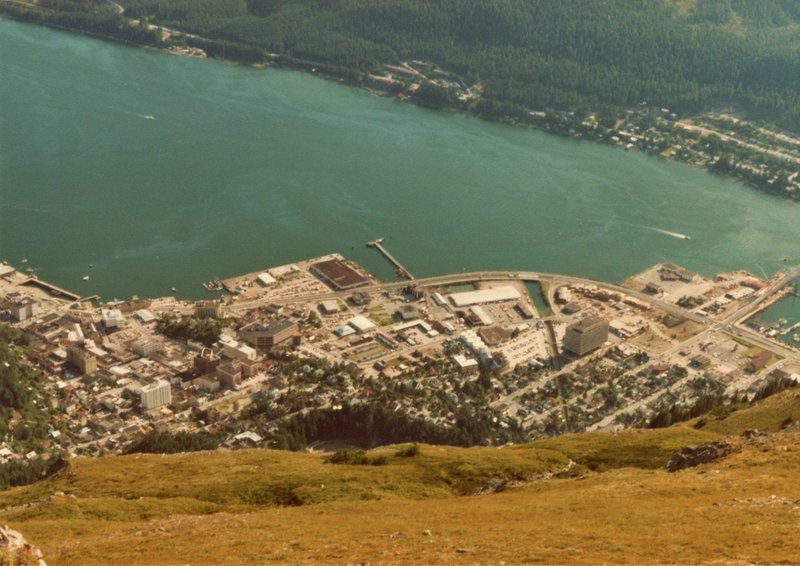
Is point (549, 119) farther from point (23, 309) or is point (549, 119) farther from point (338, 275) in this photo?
point (23, 309)

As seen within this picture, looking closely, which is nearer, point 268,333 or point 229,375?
point 229,375

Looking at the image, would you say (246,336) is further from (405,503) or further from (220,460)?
(405,503)

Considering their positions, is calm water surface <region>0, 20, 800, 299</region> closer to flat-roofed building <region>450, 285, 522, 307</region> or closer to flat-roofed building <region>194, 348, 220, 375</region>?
flat-roofed building <region>450, 285, 522, 307</region>

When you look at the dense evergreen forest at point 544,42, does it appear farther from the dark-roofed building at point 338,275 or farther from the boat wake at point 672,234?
the dark-roofed building at point 338,275

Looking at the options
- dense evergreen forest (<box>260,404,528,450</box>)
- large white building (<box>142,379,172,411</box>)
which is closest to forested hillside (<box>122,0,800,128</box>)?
dense evergreen forest (<box>260,404,528,450</box>)

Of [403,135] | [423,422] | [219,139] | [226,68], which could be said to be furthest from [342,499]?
[226,68]

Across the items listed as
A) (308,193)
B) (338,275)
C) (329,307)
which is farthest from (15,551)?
(308,193)

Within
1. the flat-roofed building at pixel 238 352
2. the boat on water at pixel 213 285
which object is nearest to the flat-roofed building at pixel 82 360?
the flat-roofed building at pixel 238 352
